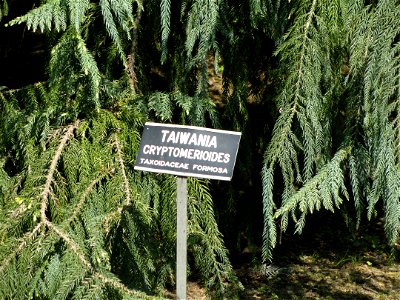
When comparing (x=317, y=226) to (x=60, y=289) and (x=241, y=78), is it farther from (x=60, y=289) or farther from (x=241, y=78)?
(x=60, y=289)

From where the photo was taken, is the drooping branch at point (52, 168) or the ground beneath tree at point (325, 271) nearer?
the drooping branch at point (52, 168)

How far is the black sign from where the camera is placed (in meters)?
1.89

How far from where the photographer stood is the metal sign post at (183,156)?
6.20ft

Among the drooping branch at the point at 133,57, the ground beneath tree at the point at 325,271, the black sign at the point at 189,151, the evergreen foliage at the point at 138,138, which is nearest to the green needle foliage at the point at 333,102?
the evergreen foliage at the point at 138,138

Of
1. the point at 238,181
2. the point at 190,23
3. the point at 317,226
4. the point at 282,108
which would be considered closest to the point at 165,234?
the point at 282,108

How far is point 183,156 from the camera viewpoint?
191 cm

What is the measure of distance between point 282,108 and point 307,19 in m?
0.35

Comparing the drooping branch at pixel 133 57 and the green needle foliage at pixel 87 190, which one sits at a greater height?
the drooping branch at pixel 133 57

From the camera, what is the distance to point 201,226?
2303 millimetres

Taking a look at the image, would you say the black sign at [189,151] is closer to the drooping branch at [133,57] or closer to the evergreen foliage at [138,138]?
the evergreen foliage at [138,138]

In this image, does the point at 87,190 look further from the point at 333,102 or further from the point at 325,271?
the point at 325,271

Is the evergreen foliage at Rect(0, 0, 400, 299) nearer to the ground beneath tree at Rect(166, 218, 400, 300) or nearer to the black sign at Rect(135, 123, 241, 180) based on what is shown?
the black sign at Rect(135, 123, 241, 180)

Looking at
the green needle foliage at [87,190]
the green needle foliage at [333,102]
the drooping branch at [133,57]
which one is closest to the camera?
the green needle foliage at [87,190]

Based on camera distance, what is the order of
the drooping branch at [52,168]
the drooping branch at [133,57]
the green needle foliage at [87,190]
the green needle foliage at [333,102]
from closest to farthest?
the green needle foliage at [87,190]
the drooping branch at [52,168]
the green needle foliage at [333,102]
the drooping branch at [133,57]
